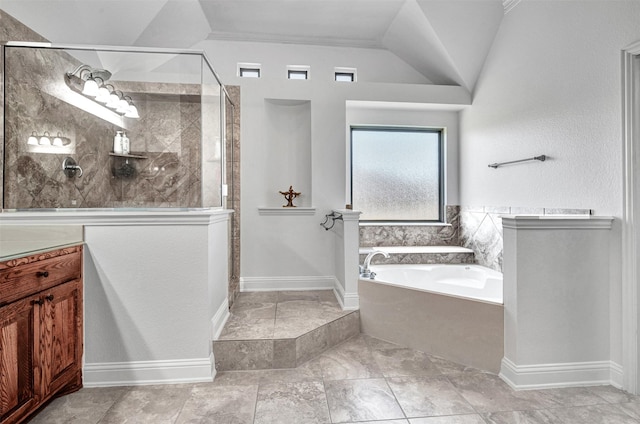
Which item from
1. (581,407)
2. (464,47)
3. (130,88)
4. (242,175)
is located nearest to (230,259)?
(242,175)

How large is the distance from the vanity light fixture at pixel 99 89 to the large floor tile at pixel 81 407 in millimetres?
2009

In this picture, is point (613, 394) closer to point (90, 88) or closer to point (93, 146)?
point (93, 146)

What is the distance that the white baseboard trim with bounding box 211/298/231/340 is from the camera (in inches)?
80.2

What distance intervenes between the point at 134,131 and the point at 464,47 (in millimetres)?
3079

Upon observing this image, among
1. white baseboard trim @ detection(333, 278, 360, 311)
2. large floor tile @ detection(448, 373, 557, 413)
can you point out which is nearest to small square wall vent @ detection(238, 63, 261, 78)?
white baseboard trim @ detection(333, 278, 360, 311)

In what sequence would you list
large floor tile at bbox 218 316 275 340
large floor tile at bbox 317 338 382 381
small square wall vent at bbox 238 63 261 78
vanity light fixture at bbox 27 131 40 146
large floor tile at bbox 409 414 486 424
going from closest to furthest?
large floor tile at bbox 409 414 486 424
large floor tile at bbox 317 338 382 381
large floor tile at bbox 218 316 275 340
vanity light fixture at bbox 27 131 40 146
small square wall vent at bbox 238 63 261 78

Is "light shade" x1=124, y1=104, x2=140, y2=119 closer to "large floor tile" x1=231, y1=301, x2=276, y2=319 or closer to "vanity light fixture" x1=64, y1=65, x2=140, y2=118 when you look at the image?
"vanity light fixture" x1=64, y1=65, x2=140, y2=118

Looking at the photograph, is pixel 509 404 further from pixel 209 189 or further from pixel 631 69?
pixel 209 189

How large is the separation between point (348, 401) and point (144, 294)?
1330 millimetres

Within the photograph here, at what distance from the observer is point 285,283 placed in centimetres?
323

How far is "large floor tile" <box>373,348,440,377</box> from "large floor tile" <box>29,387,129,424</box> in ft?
5.11

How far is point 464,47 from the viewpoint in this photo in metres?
3.04

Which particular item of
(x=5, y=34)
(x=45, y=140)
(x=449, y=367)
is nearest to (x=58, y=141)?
(x=45, y=140)

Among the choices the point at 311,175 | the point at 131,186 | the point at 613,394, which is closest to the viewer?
the point at 613,394
